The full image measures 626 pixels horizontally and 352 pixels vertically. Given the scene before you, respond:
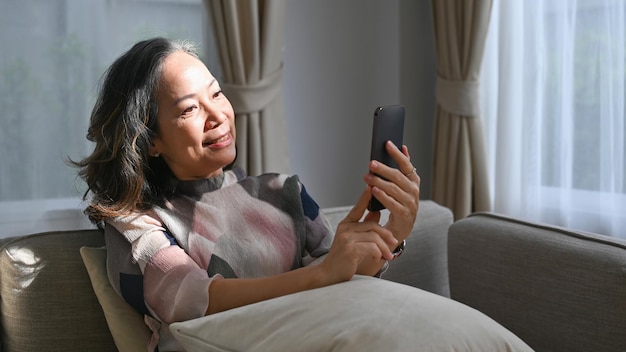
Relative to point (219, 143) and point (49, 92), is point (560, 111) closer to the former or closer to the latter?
point (219, 143)

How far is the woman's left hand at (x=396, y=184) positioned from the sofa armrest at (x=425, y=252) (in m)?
0.52

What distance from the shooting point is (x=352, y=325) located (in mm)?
1059

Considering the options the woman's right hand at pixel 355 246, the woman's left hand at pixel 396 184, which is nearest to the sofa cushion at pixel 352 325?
the woman's right hand at pixel 355 246

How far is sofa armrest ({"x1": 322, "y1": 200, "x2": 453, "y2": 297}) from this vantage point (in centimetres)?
196

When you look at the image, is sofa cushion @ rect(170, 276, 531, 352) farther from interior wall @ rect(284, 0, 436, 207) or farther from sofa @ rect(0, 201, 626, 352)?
interior wall @ rect(284, 0, 436, 207)

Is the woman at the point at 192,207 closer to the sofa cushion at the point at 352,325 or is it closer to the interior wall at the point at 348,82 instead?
the sofa cushion at the point at 352,325

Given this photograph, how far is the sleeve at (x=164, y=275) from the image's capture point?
1346mm

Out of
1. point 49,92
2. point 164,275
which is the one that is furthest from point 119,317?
point 49,92

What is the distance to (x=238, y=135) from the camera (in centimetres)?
266

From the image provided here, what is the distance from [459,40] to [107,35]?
4.12 ft

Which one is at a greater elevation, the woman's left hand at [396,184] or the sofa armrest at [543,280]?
the woman's left hand at [396,184]

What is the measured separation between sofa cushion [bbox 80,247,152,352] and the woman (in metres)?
0.03

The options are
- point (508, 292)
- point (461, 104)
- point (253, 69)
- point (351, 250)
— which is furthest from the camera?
point (461, 104)

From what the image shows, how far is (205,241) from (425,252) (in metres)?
0.72
